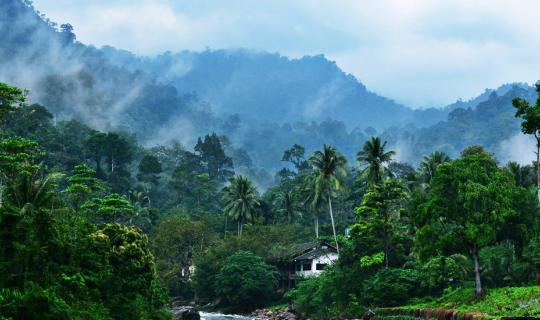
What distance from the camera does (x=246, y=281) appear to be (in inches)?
2763

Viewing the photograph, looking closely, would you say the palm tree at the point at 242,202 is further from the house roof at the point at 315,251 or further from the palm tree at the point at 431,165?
the palm tree at the point at 431,165

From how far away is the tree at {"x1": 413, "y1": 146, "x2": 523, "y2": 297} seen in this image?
40375 mm

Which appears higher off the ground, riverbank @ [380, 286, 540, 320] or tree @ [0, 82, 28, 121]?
tree @ [0, 82, 28, 121]

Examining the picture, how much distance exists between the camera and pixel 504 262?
4278 centimetres

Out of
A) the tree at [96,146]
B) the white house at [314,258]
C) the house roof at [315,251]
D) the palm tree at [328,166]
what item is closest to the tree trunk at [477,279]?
the palm tree at [328,166]

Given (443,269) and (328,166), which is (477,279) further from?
(328,166)

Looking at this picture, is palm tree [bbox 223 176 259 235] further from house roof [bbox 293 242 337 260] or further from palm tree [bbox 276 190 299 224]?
house roof [bbox 293 242 337 260]

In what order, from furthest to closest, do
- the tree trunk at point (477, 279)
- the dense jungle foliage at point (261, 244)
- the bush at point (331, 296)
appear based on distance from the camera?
the bush at point (331, 296) < the tree trunk at point (477, 279) < the dense jungle foliage at point (261, 244)

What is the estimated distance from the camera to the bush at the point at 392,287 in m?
49.6

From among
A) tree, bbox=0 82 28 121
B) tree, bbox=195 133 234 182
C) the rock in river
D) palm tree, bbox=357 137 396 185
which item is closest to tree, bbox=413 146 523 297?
palm tree, bbox=357 137 396 185

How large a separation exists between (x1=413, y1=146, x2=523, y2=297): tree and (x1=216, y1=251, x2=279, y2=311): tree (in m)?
30.7

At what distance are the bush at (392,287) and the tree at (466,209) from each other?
22.1 feet

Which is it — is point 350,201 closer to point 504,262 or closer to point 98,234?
point 504,262

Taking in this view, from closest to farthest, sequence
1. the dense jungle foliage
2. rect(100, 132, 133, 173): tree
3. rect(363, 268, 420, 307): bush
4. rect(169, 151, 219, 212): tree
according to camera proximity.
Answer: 1. the dense jungle foliage
2. rect(363, 268, 420, 307): bush
3. rect(100, 132, 133, 173): tree
4. rect(169, 151, 219, 212): tree
